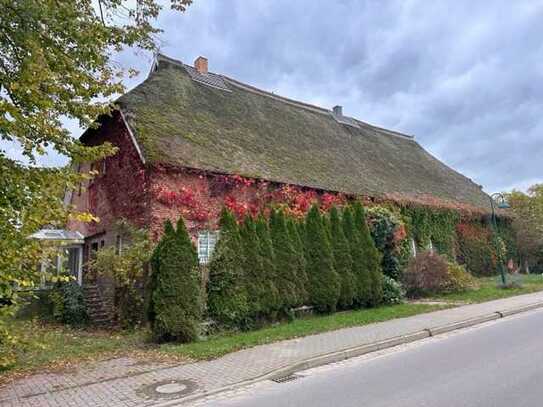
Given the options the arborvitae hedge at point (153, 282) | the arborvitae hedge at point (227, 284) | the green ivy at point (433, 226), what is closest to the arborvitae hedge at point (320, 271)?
the arborvitae hedge at point (227, 284)

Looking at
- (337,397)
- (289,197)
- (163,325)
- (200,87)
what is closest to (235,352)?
(163,325)

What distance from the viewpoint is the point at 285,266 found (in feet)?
38.3

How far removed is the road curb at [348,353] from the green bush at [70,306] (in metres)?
9.09

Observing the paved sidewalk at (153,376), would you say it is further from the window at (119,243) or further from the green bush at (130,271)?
the window at (119,243)

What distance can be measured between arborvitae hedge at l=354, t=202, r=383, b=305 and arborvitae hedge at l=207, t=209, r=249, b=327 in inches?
180

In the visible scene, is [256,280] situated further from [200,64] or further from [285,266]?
[200,64]

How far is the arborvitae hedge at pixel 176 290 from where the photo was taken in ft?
29.6

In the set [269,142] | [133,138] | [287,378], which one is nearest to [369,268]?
[269,142]

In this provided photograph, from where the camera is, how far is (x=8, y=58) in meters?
7.54

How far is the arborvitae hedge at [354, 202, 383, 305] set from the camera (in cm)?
1333

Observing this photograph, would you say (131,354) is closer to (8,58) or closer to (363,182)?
(8,58)

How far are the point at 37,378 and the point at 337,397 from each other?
4.89 meters

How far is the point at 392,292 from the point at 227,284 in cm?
638

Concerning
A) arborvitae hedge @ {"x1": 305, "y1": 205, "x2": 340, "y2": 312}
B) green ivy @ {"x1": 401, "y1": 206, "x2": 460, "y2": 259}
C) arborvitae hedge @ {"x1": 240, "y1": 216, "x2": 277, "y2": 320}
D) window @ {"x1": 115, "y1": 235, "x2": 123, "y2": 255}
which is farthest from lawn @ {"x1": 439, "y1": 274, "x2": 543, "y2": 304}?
window @ {"x1": 115, "y1": 235, "x2": 123, "y2": 255}
